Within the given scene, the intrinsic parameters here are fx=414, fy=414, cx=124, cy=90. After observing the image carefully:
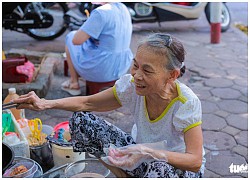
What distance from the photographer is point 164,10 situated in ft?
21.6

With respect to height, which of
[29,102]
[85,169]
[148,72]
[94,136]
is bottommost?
[85,169]

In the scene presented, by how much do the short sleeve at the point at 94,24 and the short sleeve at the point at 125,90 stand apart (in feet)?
4.53

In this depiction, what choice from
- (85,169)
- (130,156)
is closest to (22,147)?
(85,169)

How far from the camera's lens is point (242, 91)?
4168mm

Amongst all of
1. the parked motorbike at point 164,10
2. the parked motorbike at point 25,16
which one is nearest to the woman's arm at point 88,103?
the parked motorbike at point 25,16

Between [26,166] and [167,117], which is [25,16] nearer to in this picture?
[26,166]

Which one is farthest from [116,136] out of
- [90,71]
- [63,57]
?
[63,57]

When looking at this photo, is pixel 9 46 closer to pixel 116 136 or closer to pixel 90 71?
pixel 90 71

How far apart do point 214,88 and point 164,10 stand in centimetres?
267

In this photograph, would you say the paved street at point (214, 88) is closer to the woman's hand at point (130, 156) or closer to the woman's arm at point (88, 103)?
the woman's arm at point (88, 103)

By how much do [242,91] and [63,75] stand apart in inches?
75.6

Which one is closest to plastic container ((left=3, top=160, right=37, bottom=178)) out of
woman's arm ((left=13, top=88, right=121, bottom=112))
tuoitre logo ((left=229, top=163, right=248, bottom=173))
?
woman's arm ((left=13, top=88, right=121, bottom=112))

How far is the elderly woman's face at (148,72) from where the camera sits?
6.11 feet

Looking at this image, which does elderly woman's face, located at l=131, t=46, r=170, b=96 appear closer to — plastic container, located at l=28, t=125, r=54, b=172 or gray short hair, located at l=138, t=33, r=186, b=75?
gray short hair, located at l=138, t=33, r=186, b=75
